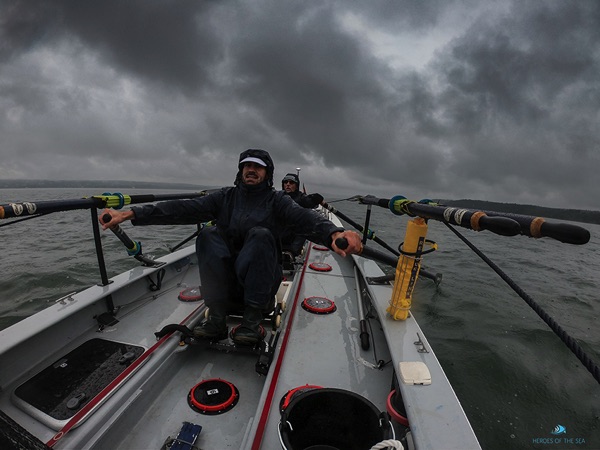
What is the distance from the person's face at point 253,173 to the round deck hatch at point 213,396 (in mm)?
1969

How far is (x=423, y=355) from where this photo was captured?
2.41 metres

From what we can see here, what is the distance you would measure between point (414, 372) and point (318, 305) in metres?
1.94

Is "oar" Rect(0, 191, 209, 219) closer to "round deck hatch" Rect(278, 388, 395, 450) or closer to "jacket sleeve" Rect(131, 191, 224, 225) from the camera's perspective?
"jacket sleeve" Rect(131, 191, 224, 225)

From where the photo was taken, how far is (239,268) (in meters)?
2.67

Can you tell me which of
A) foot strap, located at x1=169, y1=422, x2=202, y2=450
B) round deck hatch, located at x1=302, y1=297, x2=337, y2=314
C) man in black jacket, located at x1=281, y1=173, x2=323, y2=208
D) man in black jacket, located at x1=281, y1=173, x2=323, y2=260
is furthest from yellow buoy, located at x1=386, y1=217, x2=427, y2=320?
man in black jacket, located at x1=281, y1=173, x2=323, y2=208

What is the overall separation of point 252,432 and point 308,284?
3125mm

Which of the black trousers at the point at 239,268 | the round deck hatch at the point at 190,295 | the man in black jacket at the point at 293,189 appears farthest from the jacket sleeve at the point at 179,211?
the man in black jacket at the point at 293,189

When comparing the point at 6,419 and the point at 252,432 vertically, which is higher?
the point at 6,419

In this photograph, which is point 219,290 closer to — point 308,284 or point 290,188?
point 308,284

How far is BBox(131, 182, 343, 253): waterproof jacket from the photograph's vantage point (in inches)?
114

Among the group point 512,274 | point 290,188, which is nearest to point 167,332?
point 290,188

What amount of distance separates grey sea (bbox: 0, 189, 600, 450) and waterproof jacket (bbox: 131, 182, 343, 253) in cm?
213

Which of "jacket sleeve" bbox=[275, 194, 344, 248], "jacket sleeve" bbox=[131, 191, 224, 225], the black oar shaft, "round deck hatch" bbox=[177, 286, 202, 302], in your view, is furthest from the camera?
"round deck hatch" bbox=[177, 286, 202, 302]

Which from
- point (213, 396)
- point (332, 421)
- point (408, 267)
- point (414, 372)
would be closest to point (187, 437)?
point (213, 396)
